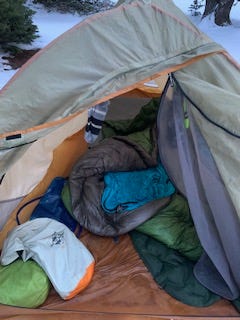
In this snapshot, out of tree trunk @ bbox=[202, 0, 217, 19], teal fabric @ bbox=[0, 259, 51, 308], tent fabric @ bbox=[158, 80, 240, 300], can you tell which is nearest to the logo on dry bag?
teal fabric @ bbox=[0, 259, 51, 308]

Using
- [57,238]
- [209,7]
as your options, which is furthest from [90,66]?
[209,7]

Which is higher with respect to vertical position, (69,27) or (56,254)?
(56,254)

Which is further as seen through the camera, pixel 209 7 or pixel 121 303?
pixel 209 7

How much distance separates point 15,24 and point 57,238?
3375 millimetres

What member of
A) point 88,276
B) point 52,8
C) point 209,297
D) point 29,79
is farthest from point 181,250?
point 52,8

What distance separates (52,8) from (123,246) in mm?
5742

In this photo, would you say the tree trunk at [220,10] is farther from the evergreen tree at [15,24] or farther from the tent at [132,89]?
the tent at [132,89]

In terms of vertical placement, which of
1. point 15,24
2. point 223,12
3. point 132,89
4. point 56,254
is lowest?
point 223,12

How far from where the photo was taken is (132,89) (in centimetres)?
144

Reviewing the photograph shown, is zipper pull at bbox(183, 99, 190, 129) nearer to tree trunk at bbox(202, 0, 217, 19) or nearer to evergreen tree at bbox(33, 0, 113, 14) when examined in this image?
tree trunk at bbox(202, 0, 217, 19)

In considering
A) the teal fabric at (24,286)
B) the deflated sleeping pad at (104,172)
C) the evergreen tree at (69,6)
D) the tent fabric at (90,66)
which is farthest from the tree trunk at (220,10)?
the teal fabric at (24,286)

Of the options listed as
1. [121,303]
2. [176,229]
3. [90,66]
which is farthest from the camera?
[176,229]

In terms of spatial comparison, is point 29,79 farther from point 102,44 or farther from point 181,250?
point 181,250

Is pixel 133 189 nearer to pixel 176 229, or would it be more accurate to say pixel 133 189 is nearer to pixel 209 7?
pixel 176 229
